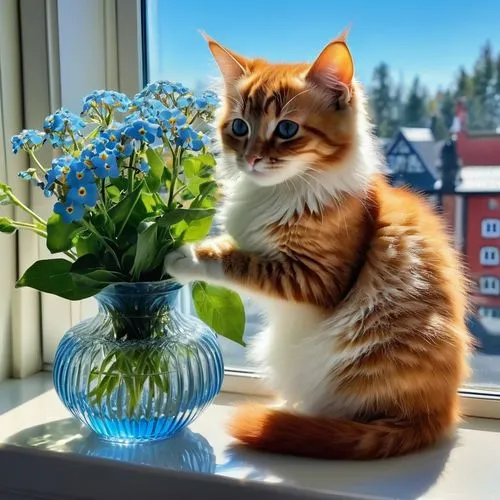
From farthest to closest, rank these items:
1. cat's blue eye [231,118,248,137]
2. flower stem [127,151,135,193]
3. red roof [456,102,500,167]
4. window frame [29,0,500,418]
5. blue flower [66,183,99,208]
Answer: window frame [29,0,500,418], red roof [456,102,500,167], cat's blue eye [231,118,248,137], flower stem [127,151,135,193], blue flower [66,183,99,208]

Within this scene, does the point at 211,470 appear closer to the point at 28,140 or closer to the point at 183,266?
the point at 183,266

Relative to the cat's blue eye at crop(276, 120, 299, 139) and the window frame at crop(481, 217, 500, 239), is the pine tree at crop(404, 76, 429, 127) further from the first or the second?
the cat's blue eye at crop(276, 120, 299, 139)

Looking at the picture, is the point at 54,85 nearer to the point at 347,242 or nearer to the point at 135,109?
the point at 135,109

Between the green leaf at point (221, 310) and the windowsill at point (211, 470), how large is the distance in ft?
0.56

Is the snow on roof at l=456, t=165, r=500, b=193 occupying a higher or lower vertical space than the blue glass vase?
higher

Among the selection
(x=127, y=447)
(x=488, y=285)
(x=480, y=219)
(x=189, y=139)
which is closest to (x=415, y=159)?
(x=480, y=219)

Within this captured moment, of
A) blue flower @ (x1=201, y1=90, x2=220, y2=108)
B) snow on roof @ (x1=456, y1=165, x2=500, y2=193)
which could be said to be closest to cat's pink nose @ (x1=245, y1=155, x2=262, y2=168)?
blue flower @ (x1=201, y1=90, x2=220, y2=108)

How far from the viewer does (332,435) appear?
43.4 inches

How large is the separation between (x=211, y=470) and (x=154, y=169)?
0.45 meters

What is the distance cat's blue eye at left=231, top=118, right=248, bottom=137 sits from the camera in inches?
47.6

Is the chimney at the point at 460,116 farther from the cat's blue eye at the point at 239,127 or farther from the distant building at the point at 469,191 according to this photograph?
the cat's blue eye at the point at 239,127

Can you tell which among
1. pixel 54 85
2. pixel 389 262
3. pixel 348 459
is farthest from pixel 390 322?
pixel 54 85

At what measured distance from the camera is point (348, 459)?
1.12m

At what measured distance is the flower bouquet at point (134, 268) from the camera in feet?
3.63
